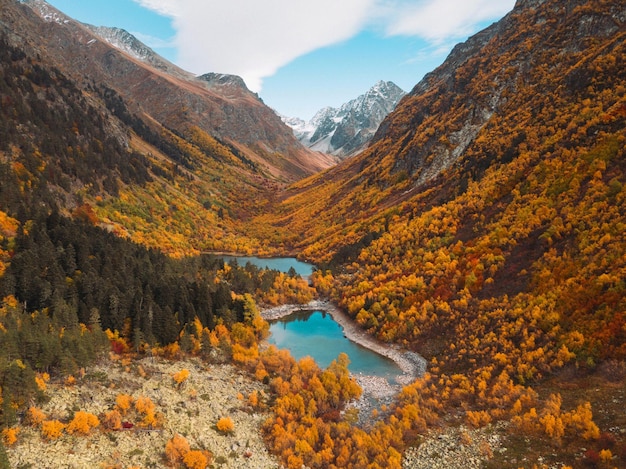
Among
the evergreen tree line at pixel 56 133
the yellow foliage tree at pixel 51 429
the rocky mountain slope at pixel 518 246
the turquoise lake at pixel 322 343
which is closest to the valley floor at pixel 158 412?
the yellow foliage tree at pixel 51 429

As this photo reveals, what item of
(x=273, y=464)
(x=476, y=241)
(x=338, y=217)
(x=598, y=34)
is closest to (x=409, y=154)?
(x=338, y=217)

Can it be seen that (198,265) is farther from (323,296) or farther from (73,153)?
(73,153)

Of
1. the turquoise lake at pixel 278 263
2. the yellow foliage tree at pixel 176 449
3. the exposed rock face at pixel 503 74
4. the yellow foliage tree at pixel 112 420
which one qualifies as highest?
→ the exposed rock face at pixel 503 74

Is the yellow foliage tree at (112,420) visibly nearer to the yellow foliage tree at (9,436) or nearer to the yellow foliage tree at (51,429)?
the yellow foliage tree at (51,429)

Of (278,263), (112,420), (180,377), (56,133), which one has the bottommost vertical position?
(112,420)

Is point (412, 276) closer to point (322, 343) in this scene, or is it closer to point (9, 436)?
point (322, 343)

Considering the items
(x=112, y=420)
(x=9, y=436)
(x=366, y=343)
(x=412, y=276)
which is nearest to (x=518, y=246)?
(x=412, y=276)

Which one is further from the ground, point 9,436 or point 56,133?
point 56,133

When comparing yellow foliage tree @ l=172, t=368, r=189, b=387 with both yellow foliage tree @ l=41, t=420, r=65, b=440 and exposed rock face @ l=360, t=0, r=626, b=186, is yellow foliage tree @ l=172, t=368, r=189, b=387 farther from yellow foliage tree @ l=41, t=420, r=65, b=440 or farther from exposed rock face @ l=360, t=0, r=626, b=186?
exposed rock face @ l=360, t=0, r=626, b=186
